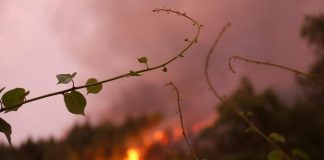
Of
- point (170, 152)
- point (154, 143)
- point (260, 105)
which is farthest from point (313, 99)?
point (170, 152)

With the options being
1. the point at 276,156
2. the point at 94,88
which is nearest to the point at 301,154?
the point at 276,156

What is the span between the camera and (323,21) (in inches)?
176

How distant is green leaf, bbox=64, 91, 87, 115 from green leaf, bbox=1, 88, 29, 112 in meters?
0.02

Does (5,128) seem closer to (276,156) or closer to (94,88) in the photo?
(94,88)

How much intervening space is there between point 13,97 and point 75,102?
0.04 meters

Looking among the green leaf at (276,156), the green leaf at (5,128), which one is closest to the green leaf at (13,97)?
the green leaf at (5,128)

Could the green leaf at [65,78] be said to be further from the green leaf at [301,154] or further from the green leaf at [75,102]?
the green leaf at [301,154]

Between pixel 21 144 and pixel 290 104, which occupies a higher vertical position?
pixel 21 144

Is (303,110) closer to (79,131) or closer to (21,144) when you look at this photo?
(79,131)

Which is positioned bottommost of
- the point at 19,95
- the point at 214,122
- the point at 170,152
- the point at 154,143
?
the point at 214,122

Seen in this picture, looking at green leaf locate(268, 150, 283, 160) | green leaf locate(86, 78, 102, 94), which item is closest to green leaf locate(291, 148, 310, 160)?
green leaf locate(268, 150, 283, 160)

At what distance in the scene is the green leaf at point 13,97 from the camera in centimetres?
22

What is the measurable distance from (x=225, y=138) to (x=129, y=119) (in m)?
1.75

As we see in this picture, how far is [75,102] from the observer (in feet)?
0.78
